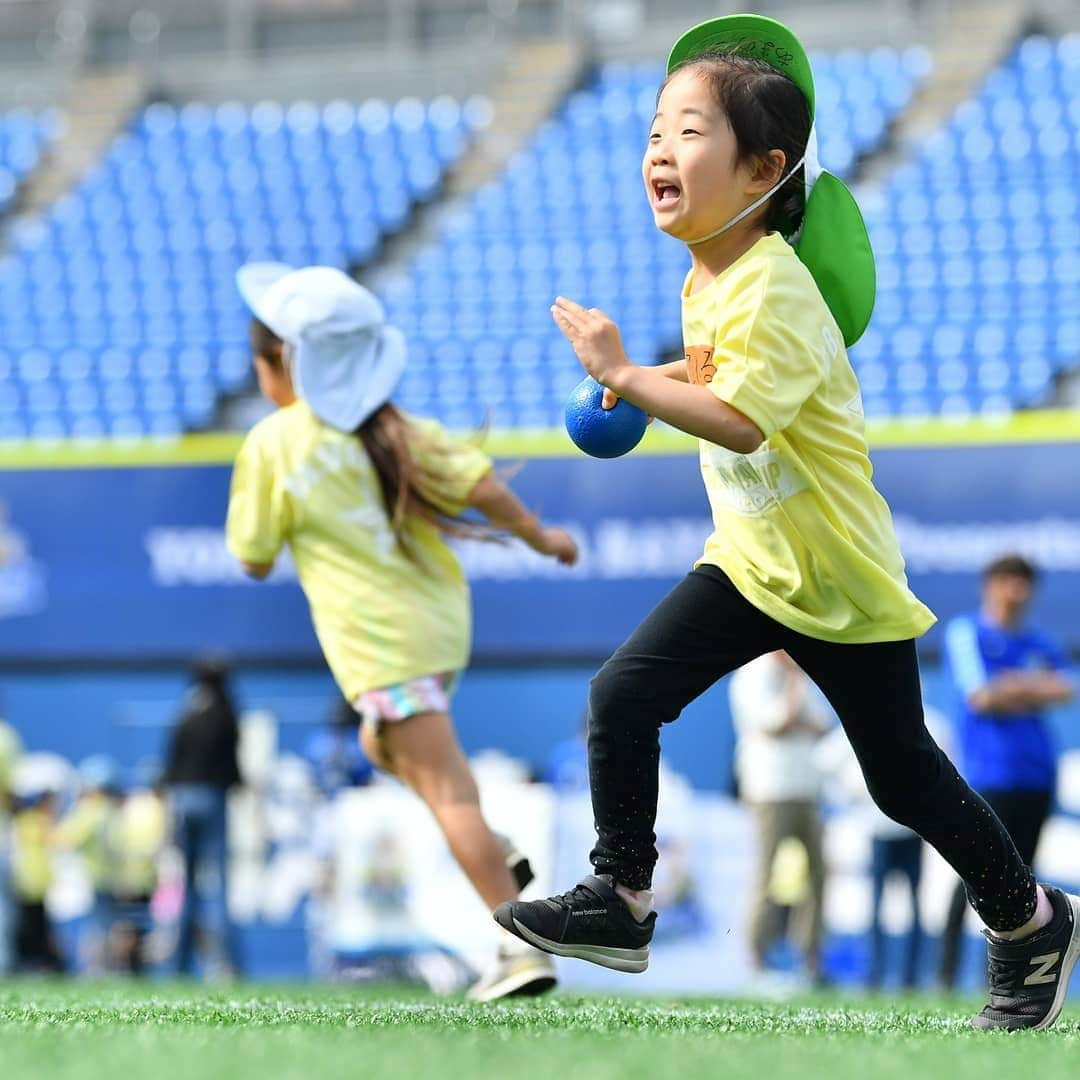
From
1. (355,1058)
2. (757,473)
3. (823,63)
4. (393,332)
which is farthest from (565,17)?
(355,1058)

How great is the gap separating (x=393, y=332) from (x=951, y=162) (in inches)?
333

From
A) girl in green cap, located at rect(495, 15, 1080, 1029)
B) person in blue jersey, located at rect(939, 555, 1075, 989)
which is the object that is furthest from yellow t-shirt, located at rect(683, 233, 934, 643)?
person in blue jersey, located at rect(939, 555, 1075, 989)

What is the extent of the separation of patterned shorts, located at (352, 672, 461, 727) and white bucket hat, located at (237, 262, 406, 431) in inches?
26.9

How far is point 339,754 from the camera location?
1040 cm

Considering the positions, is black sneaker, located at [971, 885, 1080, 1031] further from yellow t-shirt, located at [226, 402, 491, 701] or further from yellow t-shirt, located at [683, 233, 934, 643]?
yellow t-shirt, located at [226, 402, 491, 701]

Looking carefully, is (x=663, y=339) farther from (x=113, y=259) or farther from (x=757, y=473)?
(x=757, y=473)

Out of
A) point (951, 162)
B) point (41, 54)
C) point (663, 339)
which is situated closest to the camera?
point (663, 339)

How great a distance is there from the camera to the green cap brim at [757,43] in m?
3.43

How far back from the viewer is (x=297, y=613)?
10.9 m

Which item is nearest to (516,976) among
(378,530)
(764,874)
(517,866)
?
(517,866)

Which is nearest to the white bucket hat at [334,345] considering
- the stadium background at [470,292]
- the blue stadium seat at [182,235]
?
the stadium background at [470,292]

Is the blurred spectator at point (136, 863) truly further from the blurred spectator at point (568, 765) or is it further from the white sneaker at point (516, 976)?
the white sneaker at point (516, 976)

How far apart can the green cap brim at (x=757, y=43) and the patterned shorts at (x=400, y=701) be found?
69.7 inches

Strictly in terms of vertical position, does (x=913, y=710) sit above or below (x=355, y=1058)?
above
